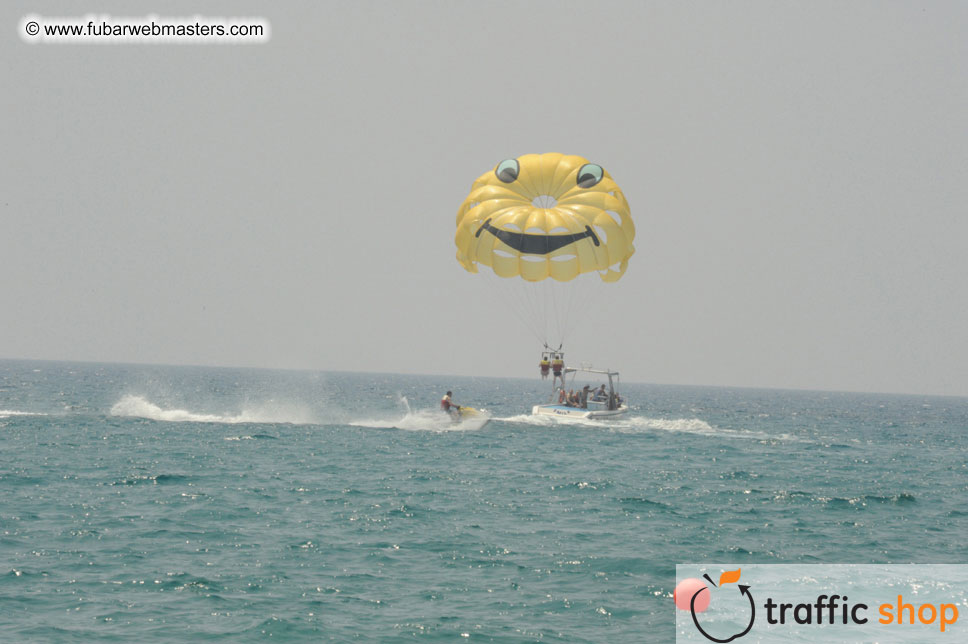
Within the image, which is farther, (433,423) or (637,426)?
(637,426)

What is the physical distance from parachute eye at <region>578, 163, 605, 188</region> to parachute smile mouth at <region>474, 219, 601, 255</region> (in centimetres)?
227

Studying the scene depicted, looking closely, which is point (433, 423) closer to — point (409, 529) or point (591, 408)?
point (591, 408)

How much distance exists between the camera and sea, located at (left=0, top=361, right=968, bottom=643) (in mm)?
12680

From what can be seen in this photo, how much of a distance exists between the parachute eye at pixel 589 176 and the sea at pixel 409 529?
36.1 feet

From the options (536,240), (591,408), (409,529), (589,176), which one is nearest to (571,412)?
(591,408)

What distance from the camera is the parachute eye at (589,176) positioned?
35.1 metres

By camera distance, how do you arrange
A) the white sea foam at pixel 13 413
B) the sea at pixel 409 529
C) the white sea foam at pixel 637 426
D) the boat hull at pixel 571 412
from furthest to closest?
the white sea foam at pixel 13 413
the white sea foam at pixel 637 426
the boat hull at pixel 571 412
the sea at pixel 409 529

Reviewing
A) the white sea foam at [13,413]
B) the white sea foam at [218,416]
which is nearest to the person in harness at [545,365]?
the white sea foam at [218,416]

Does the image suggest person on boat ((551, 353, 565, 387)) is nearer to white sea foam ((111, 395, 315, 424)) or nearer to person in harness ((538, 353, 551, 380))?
person in harness ((538, 353, 551, 380))

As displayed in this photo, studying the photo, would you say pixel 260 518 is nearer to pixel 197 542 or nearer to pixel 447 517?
pixel 197 542

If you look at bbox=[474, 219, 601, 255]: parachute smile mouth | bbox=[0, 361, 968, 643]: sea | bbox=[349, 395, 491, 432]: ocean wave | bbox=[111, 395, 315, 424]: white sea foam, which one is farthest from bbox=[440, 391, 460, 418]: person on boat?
bbox=[111, 395, 315, 424]: white sea foam

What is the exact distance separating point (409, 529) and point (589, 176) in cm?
2064

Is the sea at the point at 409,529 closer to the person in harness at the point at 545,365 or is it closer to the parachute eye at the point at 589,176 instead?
the person in harness at the point at 545,365

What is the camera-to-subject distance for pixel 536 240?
112 feet
